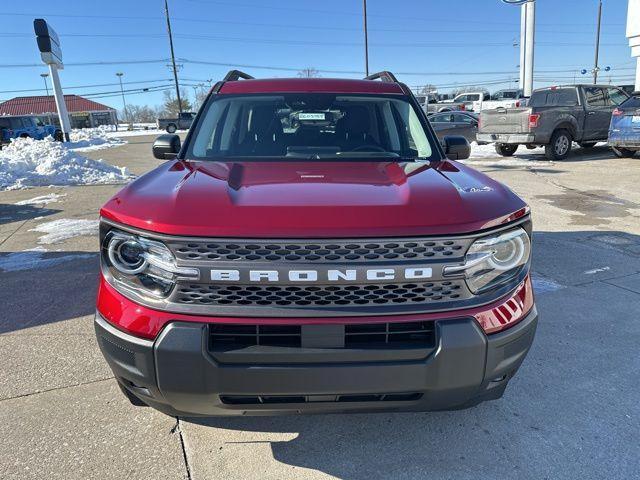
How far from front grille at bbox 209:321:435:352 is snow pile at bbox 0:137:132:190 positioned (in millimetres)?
11469


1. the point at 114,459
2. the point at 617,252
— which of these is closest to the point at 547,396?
the point at 114,459

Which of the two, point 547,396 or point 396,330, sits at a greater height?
point 396,330

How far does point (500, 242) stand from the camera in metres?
1.93

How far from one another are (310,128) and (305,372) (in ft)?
6.57

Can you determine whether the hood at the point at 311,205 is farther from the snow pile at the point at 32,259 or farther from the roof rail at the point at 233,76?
the snow pile at the point at 32,259

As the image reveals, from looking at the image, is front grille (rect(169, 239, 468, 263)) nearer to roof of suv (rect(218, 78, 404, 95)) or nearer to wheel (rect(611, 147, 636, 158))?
roof of suv (rect(218, 78, 404, 95))

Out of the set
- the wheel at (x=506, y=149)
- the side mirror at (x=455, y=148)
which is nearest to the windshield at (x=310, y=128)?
the side mirror at (x=455, y=148)

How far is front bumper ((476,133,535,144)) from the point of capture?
43.2ft

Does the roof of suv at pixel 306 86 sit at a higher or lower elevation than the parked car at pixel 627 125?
higher

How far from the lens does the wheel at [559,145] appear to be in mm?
13508

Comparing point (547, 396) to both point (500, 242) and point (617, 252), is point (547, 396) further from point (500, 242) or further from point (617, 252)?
point (617, 252)

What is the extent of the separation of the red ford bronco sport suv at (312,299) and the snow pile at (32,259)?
3.91 m

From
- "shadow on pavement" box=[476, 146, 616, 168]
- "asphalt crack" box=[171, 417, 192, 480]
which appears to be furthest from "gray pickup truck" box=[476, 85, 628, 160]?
"asphalt crack" box=[171, 417, 192, 480]

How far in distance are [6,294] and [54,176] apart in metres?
9.05
